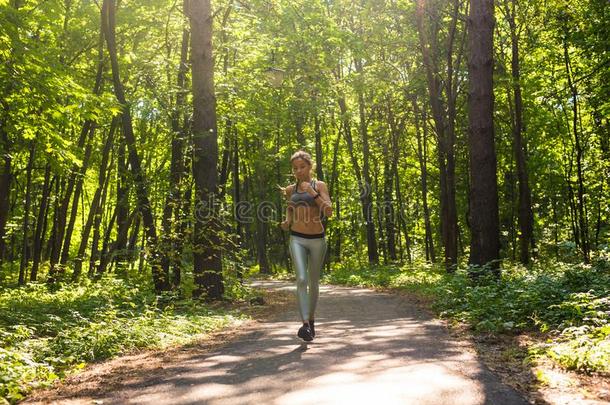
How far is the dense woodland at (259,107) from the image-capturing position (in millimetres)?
12414

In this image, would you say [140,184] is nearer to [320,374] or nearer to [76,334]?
[76,334]

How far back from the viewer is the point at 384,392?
4.27m

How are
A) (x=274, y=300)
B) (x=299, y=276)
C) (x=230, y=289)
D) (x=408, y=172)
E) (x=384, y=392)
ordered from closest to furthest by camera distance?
(x=384, y=392)
(x=299, y=276)
(x=230, y=289)
(x=274, y=300)
(x=408, y=172)

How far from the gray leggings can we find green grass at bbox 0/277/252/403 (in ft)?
5.82

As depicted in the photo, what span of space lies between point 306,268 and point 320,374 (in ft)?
7.18

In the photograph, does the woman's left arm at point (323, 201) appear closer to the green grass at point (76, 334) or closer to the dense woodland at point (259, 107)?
the green grass at point (76, 334)

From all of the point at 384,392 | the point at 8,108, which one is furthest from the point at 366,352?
the point at 8,108

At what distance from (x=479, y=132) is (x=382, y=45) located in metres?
10.2

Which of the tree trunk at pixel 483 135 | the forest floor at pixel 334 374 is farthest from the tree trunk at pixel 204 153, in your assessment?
the tree trunk at pixel 483 135

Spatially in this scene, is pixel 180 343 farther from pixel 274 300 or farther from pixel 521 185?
pixel 521 185

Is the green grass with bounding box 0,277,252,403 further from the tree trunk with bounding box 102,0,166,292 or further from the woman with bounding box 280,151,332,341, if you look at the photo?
the woman with bounding box 280,151,332,341

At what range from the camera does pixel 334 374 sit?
4961mm

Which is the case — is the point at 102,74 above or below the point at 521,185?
above

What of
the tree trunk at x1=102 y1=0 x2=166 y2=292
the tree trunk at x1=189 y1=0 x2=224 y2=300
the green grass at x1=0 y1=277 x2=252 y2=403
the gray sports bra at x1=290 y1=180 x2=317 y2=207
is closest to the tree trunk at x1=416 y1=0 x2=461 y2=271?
→ the tree trunk at x1=189 y1=0 x2=224 y2=300
